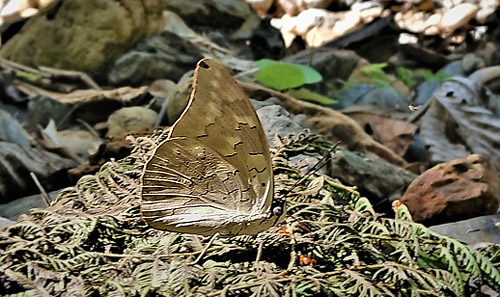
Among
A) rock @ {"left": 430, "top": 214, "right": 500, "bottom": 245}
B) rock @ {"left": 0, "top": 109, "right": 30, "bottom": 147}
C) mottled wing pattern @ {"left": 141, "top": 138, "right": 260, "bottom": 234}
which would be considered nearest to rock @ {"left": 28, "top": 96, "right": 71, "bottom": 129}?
rock @ {"left": 0, "top": 109, "right": 30, "bottom": 147}

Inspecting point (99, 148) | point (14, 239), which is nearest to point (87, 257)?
point (14, 239)

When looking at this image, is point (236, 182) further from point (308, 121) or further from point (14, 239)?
point (308, 121)

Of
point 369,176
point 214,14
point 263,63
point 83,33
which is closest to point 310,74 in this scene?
point 263,63

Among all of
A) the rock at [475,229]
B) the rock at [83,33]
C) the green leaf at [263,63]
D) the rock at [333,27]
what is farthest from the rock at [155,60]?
the rock at [475,229]

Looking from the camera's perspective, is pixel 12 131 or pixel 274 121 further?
pixel 12 131

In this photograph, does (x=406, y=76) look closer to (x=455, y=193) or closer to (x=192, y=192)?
(x=455, y=193)

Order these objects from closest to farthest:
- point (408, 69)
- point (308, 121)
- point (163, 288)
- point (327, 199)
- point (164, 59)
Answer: point (163, 288) → point (327, 199) → point (308, 121) → point (164, 59) → point (408, 69)
